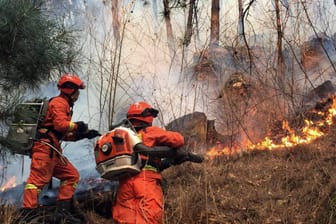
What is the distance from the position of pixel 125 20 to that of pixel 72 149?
272 cm

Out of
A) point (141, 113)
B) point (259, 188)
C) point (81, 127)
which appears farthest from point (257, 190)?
point (81, 127)

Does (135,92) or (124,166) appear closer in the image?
(124,166)

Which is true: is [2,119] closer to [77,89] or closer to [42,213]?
[42,213]

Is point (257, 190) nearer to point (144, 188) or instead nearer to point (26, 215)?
point (144, 188)

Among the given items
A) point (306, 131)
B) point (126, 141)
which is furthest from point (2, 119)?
point (306, 131)

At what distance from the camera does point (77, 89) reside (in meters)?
5.53

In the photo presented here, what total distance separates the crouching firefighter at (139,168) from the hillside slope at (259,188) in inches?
12.8

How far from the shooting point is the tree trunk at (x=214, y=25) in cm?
1021

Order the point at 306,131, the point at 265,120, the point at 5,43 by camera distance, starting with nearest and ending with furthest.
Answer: the point at 5,43 < the point at 306,131 < the point at 265,120

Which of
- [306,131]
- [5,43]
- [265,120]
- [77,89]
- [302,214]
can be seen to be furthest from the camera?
[265,120]

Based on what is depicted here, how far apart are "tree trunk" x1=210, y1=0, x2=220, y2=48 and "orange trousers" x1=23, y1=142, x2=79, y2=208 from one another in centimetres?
562

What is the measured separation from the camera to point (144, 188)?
449 cm

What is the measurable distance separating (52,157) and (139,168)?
1.38 metres

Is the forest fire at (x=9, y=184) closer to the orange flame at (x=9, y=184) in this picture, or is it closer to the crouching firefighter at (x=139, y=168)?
the orange flame at (x=9, y=184)
